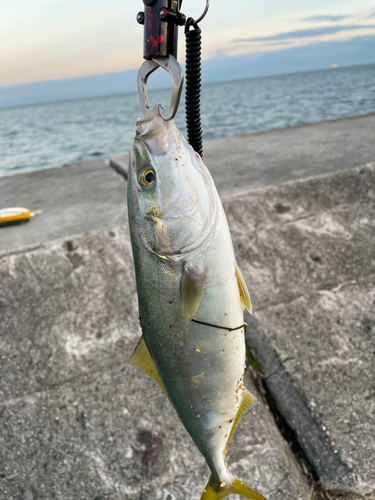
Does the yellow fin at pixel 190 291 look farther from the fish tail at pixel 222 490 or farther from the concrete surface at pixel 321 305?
the concrete surface at pixel 321 305

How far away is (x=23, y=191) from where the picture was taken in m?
5.51

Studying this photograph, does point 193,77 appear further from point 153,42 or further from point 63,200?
point 63,200

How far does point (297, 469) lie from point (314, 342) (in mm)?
996

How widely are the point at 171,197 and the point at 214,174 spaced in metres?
3.84

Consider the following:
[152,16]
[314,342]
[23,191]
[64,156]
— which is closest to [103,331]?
[314,342]

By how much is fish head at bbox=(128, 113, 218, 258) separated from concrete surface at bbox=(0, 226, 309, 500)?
1861 millimetres

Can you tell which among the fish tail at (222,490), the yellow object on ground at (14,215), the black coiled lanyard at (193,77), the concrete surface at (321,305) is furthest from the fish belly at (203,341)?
the yellow object on ground at (14,215)

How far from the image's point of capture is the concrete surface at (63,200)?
4.09m

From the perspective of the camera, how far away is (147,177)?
1542 millimetres

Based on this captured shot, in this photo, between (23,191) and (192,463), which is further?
(23,191)

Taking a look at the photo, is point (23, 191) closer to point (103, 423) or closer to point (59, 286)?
point (59, 286)

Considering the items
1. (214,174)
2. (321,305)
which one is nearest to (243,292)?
(321,305)

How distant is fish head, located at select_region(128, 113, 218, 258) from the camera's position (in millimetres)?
1503

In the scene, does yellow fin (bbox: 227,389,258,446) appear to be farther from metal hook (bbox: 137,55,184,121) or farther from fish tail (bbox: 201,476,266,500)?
metal hook (bbox: 137,55,184,121)
